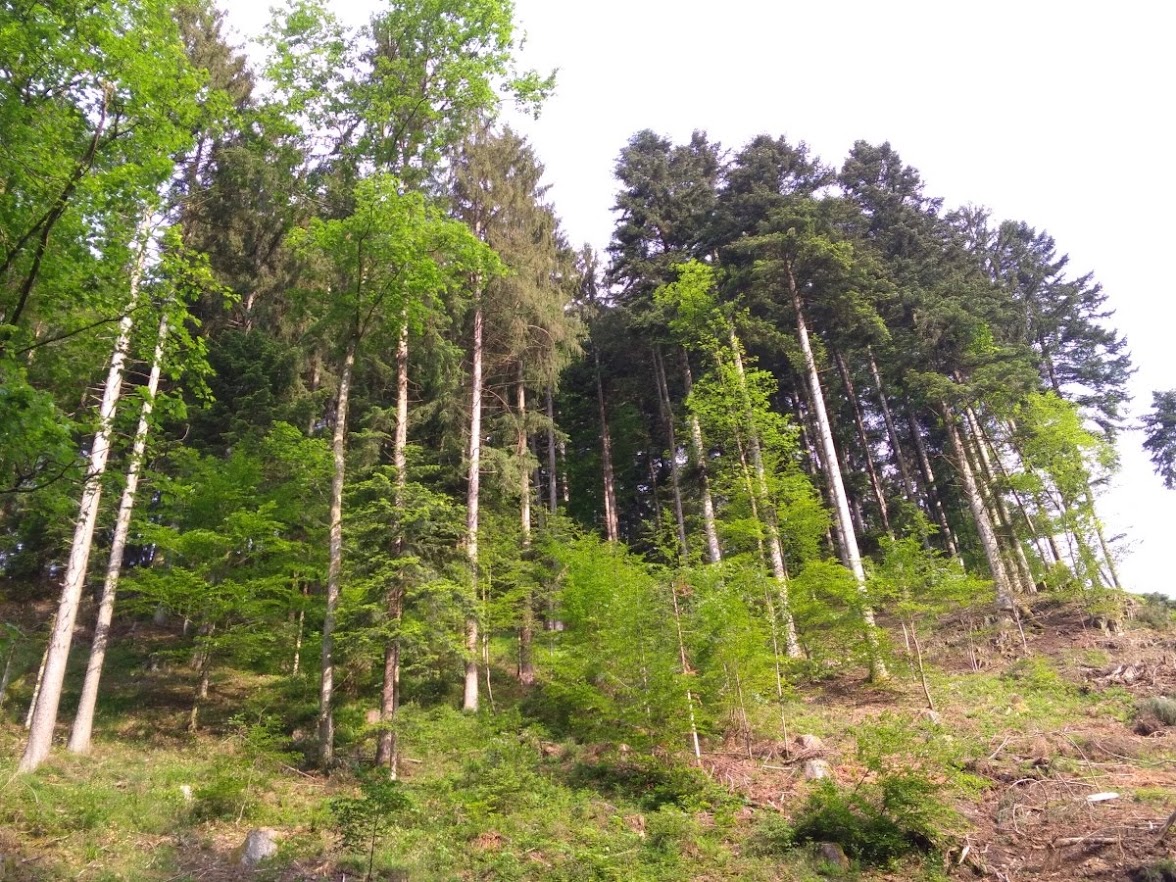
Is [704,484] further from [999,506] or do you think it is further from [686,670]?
[999,506]

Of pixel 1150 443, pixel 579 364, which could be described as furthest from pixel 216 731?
pixel 1150 443

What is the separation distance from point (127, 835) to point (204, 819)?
0.97 meters

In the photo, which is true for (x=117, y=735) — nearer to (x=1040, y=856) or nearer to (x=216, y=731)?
(x=216, y=731)

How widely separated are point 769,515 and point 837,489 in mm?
2156

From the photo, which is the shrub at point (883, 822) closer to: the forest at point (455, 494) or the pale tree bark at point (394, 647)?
the forest at point (455, 494)

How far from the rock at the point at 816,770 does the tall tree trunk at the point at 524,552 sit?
7.41m

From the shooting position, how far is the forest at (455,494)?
6008 mm

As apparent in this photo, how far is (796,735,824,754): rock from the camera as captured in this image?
11.6 meters

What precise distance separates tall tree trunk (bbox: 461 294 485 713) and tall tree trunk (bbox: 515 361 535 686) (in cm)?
139

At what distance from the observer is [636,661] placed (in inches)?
456

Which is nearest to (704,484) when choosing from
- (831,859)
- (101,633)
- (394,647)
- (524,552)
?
(524,552)

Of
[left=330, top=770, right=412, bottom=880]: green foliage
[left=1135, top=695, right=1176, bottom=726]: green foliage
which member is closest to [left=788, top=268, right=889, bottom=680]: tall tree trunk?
[left=1135, top=695, right=1176, bottom=726]: green foliage

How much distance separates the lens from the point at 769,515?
17859mm

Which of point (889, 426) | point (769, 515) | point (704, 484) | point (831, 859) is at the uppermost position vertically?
point (889, 426)
